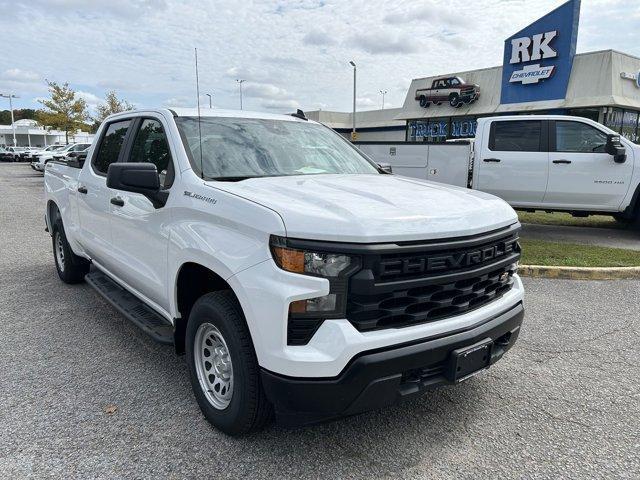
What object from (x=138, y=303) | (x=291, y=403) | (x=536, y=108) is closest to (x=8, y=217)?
(x=138, y=303)

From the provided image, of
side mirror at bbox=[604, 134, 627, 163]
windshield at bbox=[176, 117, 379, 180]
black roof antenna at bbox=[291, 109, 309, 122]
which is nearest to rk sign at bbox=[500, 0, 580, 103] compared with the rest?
side mirror at bbox=[604, 134, 627, 163]

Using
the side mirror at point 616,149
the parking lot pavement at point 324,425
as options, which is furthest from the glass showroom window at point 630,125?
the parking lot pavement at point 324,425

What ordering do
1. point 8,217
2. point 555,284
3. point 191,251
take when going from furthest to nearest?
point 8,217 → point 555,284 → point 191,251

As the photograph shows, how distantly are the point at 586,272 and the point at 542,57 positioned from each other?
730 inches

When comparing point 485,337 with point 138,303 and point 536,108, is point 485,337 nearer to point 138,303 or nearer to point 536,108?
point 138,303

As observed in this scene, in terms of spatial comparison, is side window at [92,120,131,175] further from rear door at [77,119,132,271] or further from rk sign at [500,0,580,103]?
rk sign at [500,0,580,103]

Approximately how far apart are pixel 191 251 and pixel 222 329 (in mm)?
517

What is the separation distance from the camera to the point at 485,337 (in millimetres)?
2646

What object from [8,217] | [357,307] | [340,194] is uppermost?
[340,194]

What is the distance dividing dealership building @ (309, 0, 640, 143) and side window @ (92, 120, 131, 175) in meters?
19.6

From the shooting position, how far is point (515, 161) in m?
9.05

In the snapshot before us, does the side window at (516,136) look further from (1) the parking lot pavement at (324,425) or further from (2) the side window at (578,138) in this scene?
(1) the parking lot pavement at (324,425)

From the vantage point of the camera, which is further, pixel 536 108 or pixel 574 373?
pixel 536 108

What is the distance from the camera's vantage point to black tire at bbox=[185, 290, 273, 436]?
250 cm
